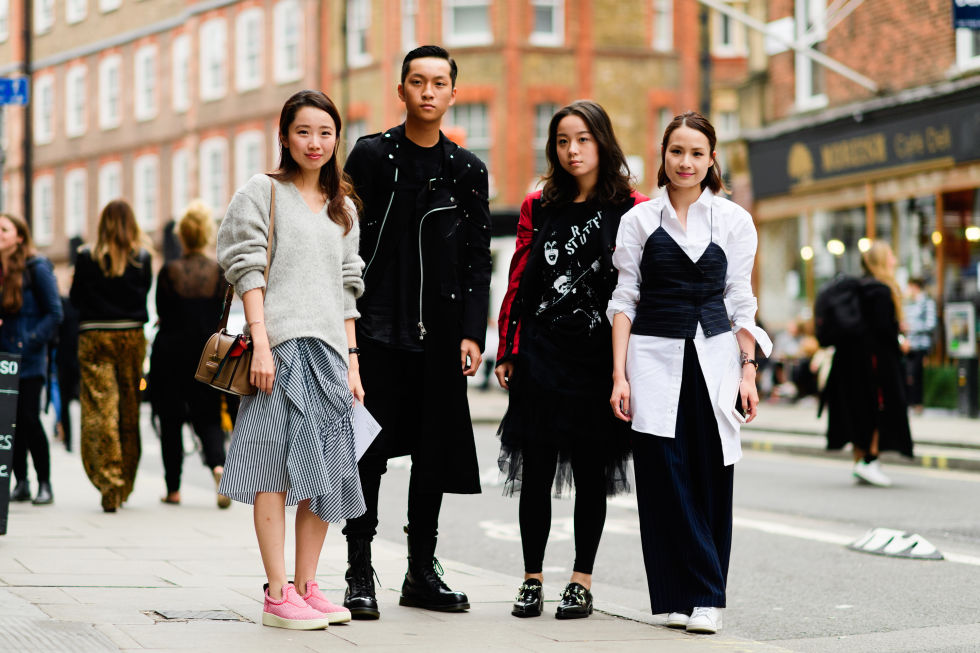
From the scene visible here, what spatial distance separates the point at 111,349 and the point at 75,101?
4029 centimetres

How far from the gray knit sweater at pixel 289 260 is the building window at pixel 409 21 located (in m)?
29.1

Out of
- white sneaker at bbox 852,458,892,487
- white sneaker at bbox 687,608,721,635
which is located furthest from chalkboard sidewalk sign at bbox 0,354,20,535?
white sneaker at bbox 852,458,892,487

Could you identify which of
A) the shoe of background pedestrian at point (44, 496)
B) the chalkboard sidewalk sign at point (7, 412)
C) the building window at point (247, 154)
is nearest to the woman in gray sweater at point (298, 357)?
the chalkboard sidewalk sign at point (7, 412)

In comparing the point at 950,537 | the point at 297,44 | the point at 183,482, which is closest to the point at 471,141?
the point at 297,44

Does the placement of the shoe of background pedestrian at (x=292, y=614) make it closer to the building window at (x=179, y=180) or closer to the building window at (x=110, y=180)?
the building window at (x=179, y=180)

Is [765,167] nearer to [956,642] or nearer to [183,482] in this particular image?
[183,482]

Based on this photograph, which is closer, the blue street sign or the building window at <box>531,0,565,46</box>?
the blue street sign

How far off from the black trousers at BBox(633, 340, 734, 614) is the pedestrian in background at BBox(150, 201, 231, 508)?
4564mm

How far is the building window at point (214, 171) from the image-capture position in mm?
40000

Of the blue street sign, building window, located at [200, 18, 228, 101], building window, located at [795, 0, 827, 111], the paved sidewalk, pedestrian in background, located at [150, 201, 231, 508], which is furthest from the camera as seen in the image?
building window, located at [200, 18, 228, 101]

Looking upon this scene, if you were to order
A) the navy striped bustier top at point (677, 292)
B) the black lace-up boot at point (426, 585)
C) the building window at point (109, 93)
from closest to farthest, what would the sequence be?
the navy striped bustier top at point (677, 292)
the black lace-up boot at point (426, 585)
the building window at point (109, 93)

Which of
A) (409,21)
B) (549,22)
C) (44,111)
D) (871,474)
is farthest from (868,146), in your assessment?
(44,111)

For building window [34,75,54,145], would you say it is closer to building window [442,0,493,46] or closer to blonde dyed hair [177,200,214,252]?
building window [442,0,493,46]

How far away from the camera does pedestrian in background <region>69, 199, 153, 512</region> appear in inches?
354
